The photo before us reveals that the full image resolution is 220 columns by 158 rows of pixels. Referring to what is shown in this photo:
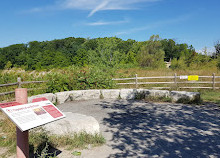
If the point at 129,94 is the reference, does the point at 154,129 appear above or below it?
below

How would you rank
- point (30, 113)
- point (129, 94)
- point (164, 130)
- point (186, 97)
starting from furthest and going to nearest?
point (129, 94) → point (186, 97) → point (164, 130) → point (30, 113)

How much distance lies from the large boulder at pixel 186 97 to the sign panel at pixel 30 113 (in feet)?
22.1

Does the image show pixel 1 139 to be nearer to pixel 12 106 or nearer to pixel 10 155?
pixel 10 155

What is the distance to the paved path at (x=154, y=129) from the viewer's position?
3717 millimetres

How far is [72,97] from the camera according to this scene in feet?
27.9

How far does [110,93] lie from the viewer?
29.5 feet

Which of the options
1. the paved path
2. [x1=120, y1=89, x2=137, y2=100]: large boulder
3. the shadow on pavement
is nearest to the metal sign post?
the paved path

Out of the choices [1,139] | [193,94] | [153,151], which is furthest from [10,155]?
[193,94]

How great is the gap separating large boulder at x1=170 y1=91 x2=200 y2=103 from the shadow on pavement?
472mm

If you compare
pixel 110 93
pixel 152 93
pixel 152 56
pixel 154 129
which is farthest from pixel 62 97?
pixel 152 56

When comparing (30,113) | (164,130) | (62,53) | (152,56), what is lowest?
(164,130)

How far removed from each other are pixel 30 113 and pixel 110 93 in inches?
263

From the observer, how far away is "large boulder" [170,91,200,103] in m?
8.02

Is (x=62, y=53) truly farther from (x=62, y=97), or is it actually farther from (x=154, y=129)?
(x=154, y=129)
